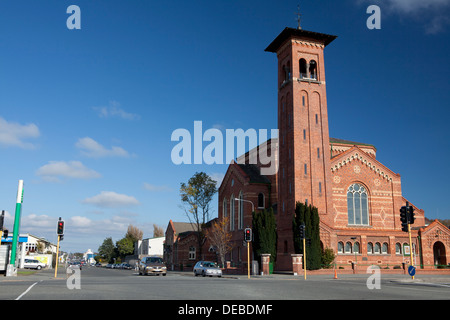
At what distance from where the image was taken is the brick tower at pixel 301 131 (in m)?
43.7

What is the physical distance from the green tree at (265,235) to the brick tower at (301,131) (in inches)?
52.5

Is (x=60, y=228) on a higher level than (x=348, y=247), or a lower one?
higher

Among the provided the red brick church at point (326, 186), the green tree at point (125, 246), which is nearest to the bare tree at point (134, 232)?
the green tree at point (125, 246)

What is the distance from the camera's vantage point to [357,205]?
46219 mm

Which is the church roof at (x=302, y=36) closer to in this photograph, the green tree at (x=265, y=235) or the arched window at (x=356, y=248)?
the green tree at (x=265, y=235)

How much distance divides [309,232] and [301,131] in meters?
11.7

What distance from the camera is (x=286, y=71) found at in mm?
49844

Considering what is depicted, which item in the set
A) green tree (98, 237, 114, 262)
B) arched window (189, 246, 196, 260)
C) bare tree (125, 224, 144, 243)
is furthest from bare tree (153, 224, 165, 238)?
arched window (189, 246, 196, 260)

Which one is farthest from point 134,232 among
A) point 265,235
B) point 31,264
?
point 265,235

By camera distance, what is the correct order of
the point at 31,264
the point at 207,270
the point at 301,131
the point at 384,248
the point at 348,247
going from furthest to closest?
1. the point at 31,264
2. the point at 301,131
3. the point at 384,248
4. the point at 348,247
5. the point at 207,270

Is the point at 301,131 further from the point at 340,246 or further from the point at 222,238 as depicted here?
the point at 222,238

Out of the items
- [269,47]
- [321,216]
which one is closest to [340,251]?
[321,216]
